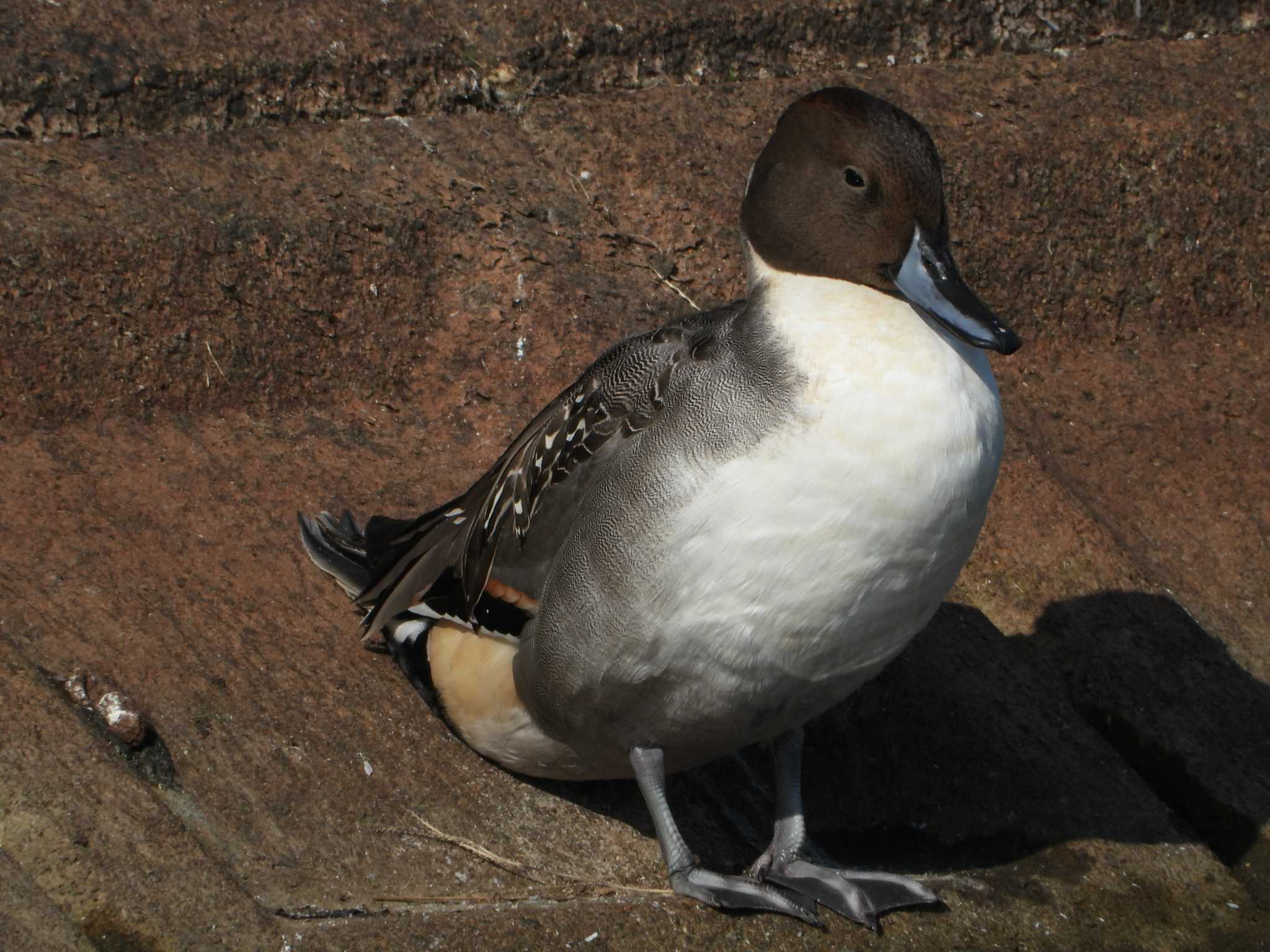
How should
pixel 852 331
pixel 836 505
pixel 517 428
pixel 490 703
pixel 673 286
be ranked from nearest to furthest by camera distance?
pixel 836 505
pixel 852 331
pixel 490 703
pixel 517 428
pixel 673 286

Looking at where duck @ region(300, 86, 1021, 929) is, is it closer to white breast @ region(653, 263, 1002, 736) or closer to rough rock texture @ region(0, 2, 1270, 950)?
white breast @ region(653, 263, 1002, 736)

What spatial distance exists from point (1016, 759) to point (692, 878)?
43.1 inches

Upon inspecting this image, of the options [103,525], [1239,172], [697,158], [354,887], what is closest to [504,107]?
[697,158]

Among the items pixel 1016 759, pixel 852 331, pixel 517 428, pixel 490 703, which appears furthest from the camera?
pixel 517 428

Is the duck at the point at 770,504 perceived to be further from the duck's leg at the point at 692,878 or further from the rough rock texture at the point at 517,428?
the rough rock texture at the point at 517,428

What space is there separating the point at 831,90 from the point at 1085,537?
1987 mm

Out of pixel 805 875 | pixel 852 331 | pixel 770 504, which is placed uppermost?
pixel 852 331

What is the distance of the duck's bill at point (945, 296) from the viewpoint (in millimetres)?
2814

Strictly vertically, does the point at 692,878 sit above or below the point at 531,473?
below

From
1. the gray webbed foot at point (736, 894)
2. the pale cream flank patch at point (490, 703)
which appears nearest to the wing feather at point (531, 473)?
the pale cream flank patch at point (490, 703)

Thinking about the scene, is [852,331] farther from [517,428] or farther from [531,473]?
[517,428]

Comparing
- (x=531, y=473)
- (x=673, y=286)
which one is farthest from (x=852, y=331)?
(x=673, y=286)

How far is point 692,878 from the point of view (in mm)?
3119

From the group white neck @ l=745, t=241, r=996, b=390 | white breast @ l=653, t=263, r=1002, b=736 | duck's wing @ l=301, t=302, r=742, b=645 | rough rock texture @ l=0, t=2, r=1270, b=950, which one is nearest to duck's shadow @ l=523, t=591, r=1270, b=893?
rough rock texture @ l=0, t=2, r=1270, b=950
